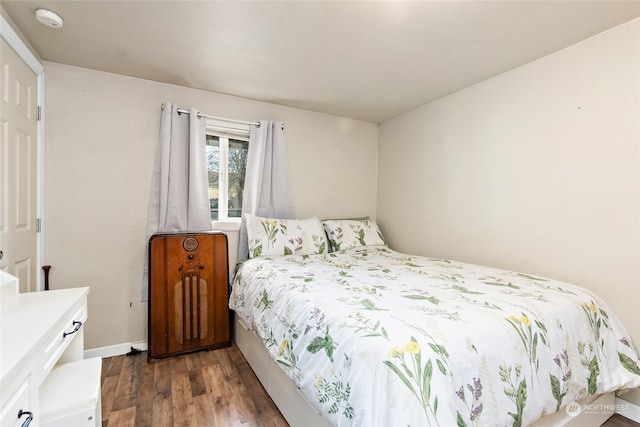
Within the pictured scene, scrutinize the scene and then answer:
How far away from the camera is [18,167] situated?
5.96 feet

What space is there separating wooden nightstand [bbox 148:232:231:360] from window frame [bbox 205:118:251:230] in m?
0.34

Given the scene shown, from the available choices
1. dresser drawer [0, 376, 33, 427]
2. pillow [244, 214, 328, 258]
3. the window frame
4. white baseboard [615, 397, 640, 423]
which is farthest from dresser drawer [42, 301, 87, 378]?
white baseboard [615, 397, 640, 423]

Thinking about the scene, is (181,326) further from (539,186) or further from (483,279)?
(539,186)

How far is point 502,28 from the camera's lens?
1.74 meters

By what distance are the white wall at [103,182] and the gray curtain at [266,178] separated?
0.44m

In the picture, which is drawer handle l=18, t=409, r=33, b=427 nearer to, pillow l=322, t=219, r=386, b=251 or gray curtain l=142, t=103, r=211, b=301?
gray curtain l=142, t=103, r=211, b=301

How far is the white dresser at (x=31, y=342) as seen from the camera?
75 centimetres

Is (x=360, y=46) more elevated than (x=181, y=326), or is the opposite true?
(x=360, y=46)

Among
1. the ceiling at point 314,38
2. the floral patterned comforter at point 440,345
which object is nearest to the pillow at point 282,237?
the floral patterned comforter at point 440,345

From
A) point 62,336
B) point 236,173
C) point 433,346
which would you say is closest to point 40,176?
point 236,173

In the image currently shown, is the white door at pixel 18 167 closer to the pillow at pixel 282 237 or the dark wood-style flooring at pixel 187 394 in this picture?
the dark wood-style flooring at pixel 187 394

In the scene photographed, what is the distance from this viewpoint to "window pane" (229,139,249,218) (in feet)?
9.53

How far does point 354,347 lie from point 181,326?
1866 mm

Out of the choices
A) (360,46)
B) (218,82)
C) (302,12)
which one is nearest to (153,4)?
(302,12)
